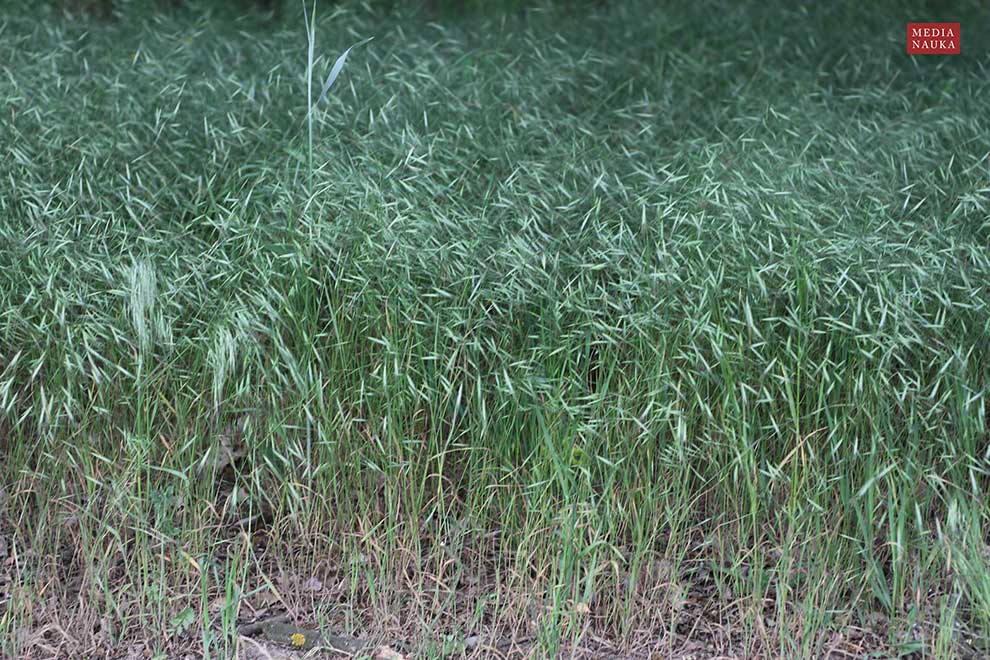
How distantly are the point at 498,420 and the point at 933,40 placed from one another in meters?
4.34

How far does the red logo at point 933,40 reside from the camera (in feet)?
19.7

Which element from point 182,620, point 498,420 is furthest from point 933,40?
point 182,620

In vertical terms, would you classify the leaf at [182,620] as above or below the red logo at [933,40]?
below

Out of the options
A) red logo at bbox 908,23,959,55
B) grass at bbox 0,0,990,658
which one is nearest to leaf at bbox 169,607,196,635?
grass at bbox 0,0,990,658

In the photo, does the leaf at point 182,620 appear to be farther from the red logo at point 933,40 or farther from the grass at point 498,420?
the red logo at point 933,40

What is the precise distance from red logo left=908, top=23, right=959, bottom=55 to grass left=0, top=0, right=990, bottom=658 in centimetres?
232

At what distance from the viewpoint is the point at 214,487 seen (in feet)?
11.5

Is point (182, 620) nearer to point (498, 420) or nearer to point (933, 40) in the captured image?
point (498, 420)

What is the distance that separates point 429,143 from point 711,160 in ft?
Answer: 4.29

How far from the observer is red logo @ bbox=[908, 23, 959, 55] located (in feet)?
19.7

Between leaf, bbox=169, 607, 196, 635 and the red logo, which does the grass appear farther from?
the red logo

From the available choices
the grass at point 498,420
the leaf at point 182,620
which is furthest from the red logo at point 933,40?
the leaf at point 182,620

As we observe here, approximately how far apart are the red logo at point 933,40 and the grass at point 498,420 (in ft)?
7.62

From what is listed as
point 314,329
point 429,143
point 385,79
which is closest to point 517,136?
point 429,143
